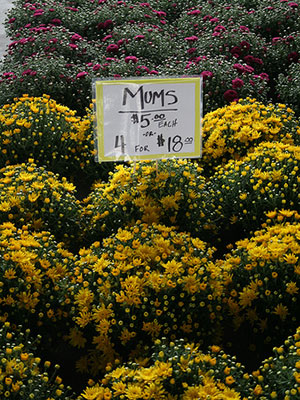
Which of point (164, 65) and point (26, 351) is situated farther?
point (164, 65)

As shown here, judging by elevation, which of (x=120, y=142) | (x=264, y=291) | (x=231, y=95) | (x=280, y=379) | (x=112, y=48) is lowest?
(x=280, y=379)

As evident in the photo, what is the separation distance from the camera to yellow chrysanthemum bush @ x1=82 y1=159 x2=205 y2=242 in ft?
9.61

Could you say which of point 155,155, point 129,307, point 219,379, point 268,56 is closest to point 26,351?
point 129,307

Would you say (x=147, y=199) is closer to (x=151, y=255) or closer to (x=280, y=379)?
(x=151, y=255)

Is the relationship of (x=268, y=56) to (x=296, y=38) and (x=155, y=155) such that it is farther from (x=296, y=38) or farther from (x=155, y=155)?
(x=155, y=155)

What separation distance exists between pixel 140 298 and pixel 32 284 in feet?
1.64

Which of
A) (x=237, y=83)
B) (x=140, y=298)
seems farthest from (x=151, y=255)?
(x=237, y=83)

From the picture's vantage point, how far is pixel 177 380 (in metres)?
2.02

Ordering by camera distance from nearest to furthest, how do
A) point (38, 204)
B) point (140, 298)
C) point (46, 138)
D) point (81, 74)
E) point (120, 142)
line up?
point (140, 298) → point (120, 142) → point (38, 204) → point (46, 138) → point (81, 74)

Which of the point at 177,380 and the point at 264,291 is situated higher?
the point at 264,291

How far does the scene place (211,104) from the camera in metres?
4.45

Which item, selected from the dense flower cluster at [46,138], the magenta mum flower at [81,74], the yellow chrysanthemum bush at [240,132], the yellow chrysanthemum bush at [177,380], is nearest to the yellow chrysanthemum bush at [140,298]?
the yellow chrysanthemum bush at [177,380]

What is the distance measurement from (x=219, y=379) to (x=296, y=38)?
13.9 feet

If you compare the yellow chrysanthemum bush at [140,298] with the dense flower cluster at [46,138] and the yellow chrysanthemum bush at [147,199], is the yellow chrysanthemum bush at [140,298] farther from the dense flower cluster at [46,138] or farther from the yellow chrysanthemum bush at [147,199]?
the dense flower cluster at [46,138]
